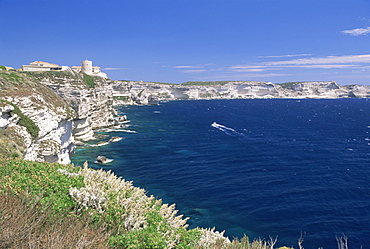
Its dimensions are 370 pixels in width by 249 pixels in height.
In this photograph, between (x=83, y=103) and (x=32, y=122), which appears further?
(x=83, y=103)

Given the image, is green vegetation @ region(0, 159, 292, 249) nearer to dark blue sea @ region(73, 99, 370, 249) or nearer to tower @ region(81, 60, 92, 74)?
dark blue sea @ region(73, 99, 370, 249)

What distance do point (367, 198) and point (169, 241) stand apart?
31.9 metres

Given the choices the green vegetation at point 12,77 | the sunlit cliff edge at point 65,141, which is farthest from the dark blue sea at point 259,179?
the green vegetation at point 12,77

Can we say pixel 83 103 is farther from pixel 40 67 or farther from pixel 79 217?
pixel 79 217

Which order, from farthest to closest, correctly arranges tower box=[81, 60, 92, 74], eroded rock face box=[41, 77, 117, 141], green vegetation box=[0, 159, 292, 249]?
tower box=[81, 60, 92, 74], eroded rock face box=[41, 77, 117, 141], green vegetation box=[0, 159, 292, 249]

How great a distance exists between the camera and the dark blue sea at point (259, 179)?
2805 centimetres

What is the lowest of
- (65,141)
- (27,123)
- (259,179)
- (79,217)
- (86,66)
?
(259,179)

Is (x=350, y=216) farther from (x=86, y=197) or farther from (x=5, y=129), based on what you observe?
(x=5, y=129)

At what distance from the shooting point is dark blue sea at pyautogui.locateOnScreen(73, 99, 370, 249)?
28.0 meters

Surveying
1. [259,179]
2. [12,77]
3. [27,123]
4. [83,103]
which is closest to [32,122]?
[27,123]

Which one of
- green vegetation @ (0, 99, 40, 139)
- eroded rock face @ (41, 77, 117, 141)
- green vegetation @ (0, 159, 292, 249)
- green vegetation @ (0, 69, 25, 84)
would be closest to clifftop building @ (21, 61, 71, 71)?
eroded rock face @ (41, 77, 117, 141)

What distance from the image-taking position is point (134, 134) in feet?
239

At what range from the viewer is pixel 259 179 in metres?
40.2

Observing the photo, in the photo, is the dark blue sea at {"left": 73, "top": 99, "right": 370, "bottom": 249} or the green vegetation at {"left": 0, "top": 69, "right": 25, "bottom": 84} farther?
the green vegetation at {"left": 0, "top": 69, "right": 25, "bottom": 84}
